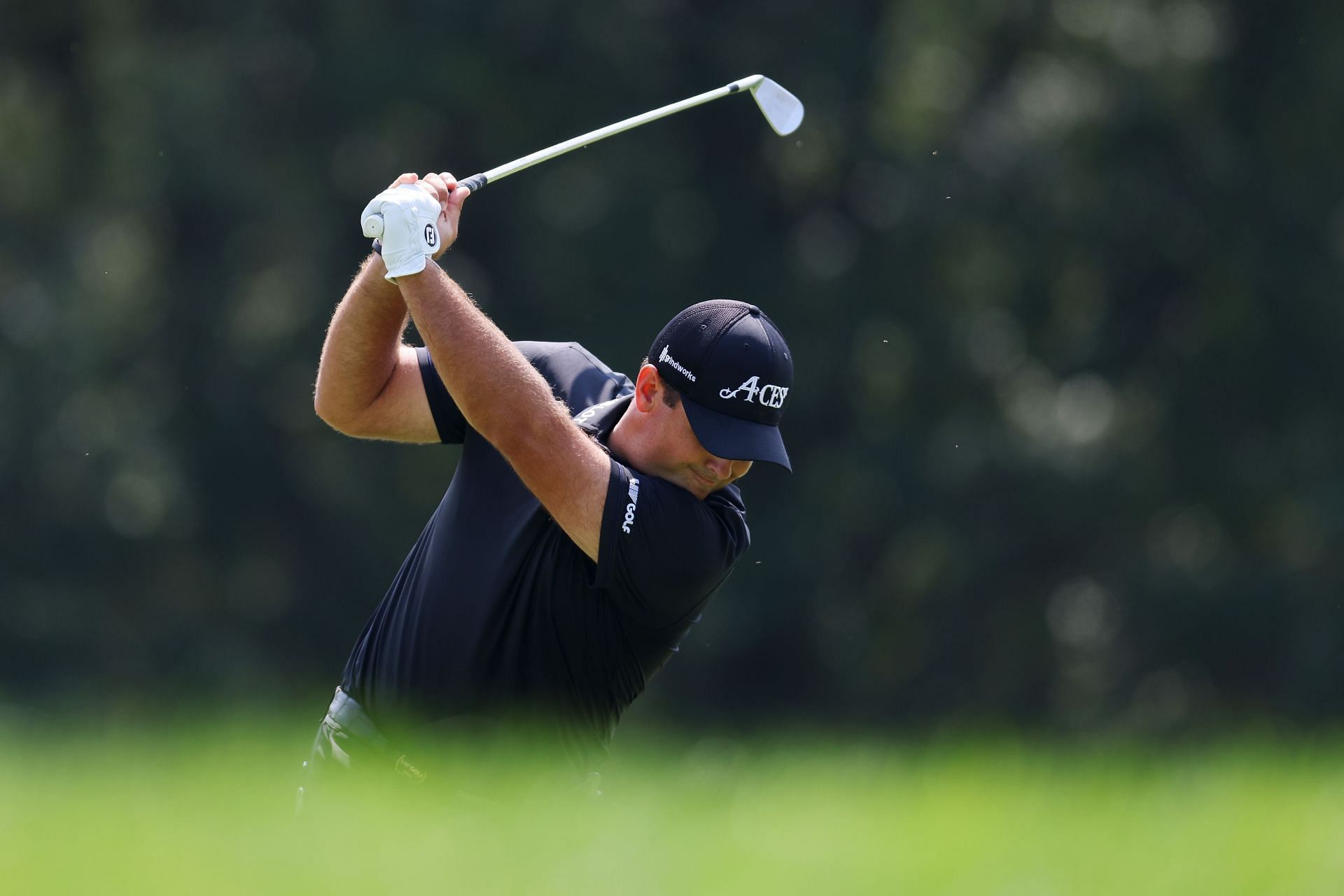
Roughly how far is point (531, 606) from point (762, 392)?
75cm

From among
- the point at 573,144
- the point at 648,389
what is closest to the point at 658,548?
the point at 648,389

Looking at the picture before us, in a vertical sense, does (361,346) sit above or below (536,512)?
above

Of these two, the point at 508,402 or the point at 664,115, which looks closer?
the point at 508,402

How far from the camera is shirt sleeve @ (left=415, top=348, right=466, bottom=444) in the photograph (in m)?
4.88

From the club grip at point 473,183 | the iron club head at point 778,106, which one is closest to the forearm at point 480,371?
the club grip at point 473,183

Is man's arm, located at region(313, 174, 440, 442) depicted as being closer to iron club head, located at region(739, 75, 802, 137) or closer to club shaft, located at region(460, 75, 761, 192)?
club shaft, located at region(460, 75, 761, 192)

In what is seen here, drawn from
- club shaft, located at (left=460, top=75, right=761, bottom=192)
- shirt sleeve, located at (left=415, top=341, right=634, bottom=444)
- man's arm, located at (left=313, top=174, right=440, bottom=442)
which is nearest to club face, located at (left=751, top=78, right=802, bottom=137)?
club shaft, located at (left=460, top=75, right=761, bottom=192)

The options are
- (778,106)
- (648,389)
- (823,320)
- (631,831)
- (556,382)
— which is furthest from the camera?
(823,320)

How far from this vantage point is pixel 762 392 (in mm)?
4590

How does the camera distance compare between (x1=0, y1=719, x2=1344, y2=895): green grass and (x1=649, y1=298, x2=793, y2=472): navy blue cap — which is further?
(x1=649, y1=298, x2=793, y2=472): navy blue cap

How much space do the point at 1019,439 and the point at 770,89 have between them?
13844mm

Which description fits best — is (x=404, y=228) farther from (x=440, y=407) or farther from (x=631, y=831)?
(x=631, y=831)

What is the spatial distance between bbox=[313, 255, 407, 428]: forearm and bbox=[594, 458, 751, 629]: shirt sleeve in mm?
679

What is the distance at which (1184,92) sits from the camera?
20219mm
